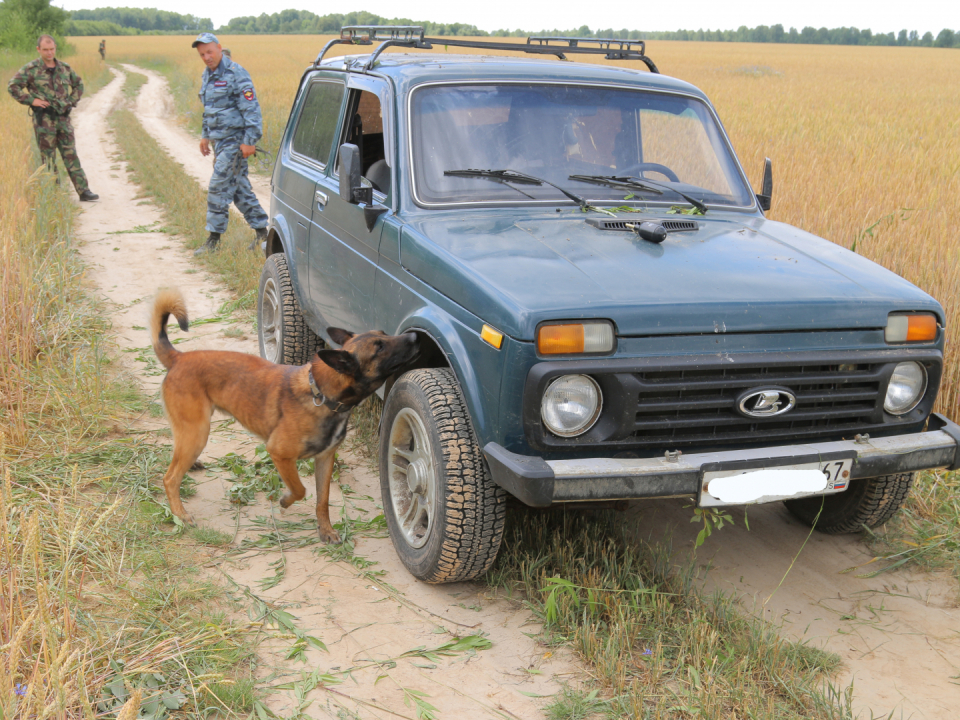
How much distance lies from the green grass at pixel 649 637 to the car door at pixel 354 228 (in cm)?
145

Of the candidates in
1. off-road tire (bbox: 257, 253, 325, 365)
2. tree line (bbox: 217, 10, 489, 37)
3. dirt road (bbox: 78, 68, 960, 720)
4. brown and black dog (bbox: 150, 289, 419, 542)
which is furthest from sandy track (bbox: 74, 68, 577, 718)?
tree line (bbox: 217, 10, 489, 37)

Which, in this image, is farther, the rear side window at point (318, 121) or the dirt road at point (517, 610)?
the rear side window at point (318, 121)

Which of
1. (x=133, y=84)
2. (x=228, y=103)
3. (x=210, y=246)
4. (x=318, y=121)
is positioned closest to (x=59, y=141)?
(x=228, y=103)

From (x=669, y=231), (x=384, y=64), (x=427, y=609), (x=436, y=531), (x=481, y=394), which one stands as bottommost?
(x=427, y=609)

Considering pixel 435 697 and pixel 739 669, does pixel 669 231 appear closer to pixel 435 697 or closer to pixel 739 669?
pixel 739 669

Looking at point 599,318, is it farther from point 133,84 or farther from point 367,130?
point 133,84

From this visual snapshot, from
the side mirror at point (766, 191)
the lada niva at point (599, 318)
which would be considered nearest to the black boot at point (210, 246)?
the lada niva at point (599, 318)

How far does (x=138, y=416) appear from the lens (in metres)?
5.16

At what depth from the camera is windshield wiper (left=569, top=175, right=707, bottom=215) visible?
407 centimetres

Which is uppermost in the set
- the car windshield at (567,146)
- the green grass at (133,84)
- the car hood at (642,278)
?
the green grass at (133,84)

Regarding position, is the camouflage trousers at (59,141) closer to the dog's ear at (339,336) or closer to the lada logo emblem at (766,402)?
the dog's ear at (339,336)

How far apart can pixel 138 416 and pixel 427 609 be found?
270 cm

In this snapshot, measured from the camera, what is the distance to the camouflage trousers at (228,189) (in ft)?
30.4

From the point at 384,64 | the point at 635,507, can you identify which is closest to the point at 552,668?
the point at 635,507
